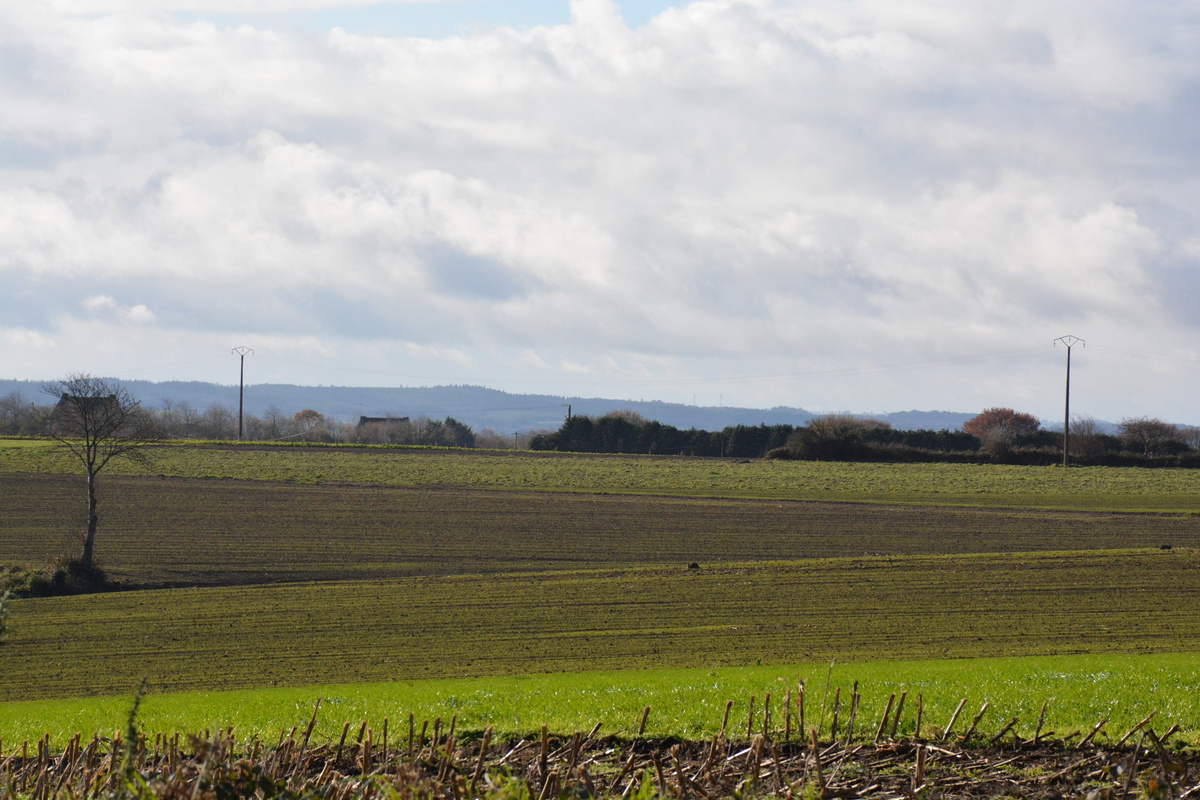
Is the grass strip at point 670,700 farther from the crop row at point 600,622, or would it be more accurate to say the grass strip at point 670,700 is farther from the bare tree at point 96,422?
the bare tree at point 96,422

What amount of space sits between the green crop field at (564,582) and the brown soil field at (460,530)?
19 cm

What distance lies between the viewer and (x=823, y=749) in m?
7.62

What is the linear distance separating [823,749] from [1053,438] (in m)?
92.3

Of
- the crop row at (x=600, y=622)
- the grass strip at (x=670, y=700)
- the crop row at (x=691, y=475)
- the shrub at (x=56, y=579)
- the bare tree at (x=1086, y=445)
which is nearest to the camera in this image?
the grass strip at (x=670, y=700)

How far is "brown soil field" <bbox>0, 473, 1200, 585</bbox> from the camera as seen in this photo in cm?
3206

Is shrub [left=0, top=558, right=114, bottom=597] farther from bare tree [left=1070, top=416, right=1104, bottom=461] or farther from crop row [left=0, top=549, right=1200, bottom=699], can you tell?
bare tree [left=1070, top=416, right=1104, bottom=461]

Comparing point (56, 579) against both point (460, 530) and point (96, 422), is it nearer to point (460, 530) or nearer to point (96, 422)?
point (96, 422)

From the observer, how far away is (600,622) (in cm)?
2245

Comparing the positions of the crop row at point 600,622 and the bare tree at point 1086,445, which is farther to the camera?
the bare tree at point 1086,445

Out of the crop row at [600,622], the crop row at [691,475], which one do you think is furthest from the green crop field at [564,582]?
the crop row at [691,475]

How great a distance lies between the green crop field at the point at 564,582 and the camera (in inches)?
741

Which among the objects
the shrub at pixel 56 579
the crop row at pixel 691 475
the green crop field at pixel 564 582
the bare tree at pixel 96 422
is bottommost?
the shrub at pixel 56 579

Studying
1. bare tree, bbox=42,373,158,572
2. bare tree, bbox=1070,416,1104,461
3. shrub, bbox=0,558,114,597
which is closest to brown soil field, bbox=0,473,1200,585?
shrub, bbox=0,558,114,597

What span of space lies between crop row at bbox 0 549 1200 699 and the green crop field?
3.9 inches
